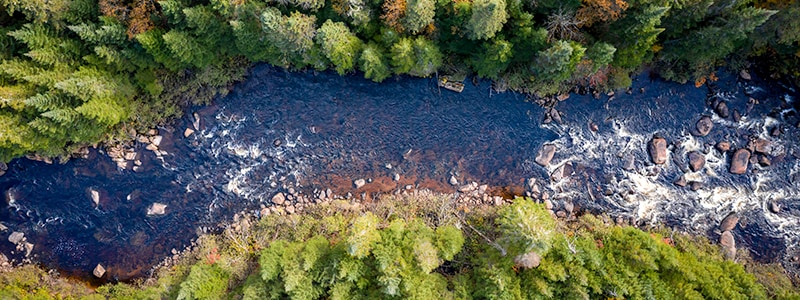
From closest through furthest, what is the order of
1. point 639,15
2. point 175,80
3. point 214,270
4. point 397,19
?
point 639,15
point 397,19
point 214,270
point 175,80

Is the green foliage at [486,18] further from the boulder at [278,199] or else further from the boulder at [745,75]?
the boulder at [745,75]

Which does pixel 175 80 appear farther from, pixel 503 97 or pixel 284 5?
pixel 503 97

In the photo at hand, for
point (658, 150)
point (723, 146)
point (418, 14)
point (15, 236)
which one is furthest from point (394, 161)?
point (15, 236)

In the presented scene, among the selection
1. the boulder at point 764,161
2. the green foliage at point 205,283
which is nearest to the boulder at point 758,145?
the boulder at point 764,161

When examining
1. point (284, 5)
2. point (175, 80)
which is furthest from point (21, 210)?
point (284, 5)

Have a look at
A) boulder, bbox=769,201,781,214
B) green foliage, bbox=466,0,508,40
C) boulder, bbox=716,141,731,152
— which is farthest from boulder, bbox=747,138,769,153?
green foliage, bbox=466,0,508,40

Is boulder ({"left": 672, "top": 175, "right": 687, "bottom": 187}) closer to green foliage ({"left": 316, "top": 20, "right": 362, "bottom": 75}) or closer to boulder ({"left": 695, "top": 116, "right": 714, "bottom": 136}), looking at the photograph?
boulder ({"left": 695, "top": 116, "right": 714, "bottom": 136})

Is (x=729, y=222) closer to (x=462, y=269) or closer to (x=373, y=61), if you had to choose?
(x=462, y=269)
